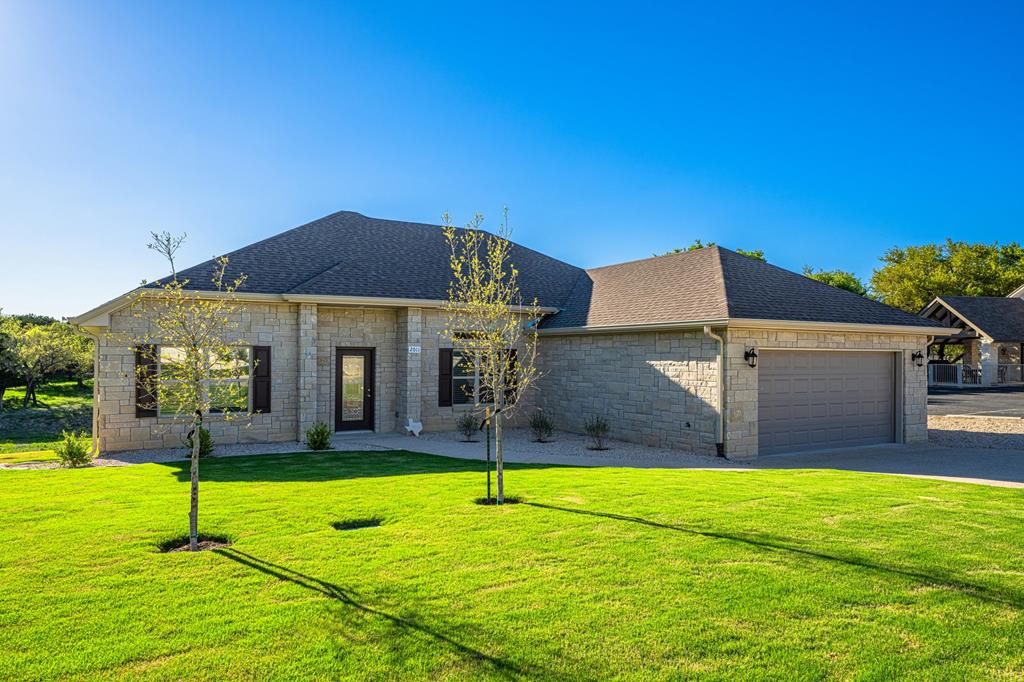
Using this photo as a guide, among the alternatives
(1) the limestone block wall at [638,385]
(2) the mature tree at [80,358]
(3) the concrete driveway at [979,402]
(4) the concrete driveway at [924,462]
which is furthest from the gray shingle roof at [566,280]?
(2) the mature tree at [80,358]

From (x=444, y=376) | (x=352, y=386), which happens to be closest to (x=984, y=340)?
(x=444, y=376)

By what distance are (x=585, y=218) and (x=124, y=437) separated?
15.9 metres

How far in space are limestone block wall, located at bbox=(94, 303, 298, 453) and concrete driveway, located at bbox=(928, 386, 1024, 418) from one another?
20.5 m

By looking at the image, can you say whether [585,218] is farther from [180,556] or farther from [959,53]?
[180,556]

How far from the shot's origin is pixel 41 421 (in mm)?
23125

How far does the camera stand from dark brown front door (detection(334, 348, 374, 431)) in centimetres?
1570

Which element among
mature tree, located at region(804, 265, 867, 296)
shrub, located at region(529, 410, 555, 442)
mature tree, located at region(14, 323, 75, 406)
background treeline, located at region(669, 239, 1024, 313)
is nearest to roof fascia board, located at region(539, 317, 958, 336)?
shrub, located at region(529, 410, 555, 442)

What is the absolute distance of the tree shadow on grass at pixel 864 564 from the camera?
470cm

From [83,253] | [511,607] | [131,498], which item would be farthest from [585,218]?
[511,607]

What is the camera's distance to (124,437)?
42.6 ft

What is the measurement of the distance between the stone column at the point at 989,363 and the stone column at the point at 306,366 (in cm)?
3900

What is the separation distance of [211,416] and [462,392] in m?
6.26

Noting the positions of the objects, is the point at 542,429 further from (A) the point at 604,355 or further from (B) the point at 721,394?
(B) the point at 721,394

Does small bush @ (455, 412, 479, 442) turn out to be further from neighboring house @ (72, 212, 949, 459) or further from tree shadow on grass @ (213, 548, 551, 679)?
tree shadow on grass @ (213, 548, 551, 679)
